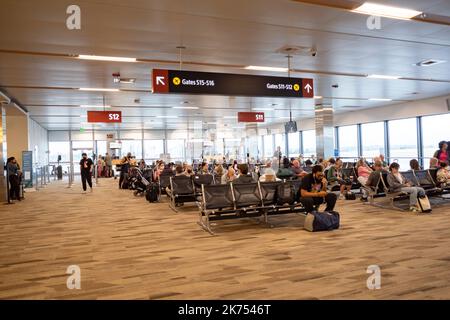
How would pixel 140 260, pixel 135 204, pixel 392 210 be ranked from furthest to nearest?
pixel 135 204, pixel 392 210, pixel 140 260

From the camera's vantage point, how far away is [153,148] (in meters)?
32.8

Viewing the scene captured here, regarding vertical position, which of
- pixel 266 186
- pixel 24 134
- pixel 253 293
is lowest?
pixel 253 293

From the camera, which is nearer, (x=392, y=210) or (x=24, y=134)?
(x=392, y=210)

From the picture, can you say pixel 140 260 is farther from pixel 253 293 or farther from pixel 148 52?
pixel 148 52

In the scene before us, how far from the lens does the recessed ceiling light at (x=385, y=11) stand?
5.75 m

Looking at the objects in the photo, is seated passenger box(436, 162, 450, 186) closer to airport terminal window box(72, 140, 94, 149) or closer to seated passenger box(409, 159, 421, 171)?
seated passenger box(409, 159, 421, 171)

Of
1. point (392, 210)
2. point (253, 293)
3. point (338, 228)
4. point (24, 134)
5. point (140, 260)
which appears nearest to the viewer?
point (253, 293)

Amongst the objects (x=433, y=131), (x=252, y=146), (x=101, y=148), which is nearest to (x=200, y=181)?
(x=433, y=131)

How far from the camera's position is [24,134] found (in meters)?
Answer: 17.7

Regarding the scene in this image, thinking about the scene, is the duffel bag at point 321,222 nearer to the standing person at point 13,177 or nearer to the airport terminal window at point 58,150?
the standing person at point 13,177

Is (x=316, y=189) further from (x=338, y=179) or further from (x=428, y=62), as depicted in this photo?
(x=428, y=62)

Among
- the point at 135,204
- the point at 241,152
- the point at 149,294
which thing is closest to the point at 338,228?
the point at 149,294

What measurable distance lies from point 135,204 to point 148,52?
5405 millimetres

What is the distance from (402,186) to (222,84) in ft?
16.9
